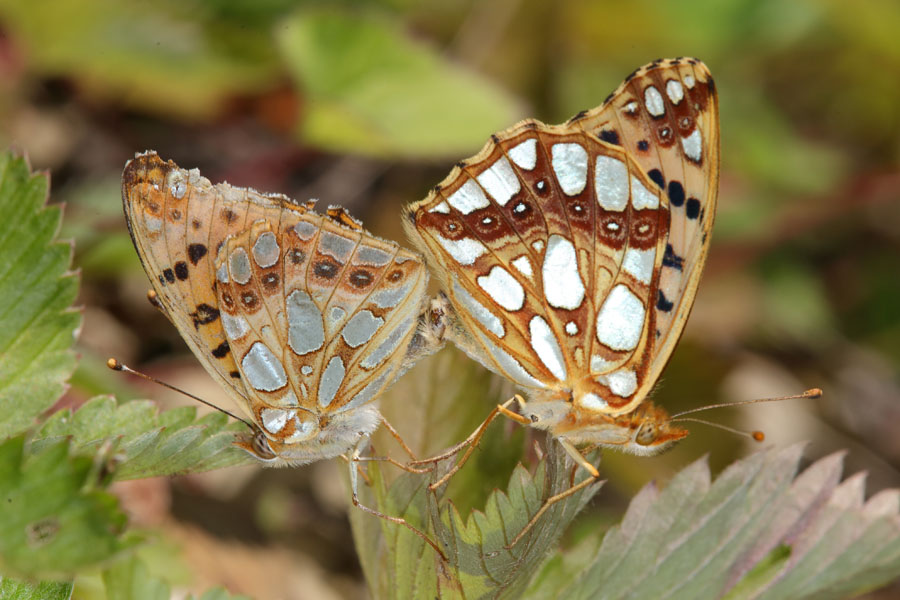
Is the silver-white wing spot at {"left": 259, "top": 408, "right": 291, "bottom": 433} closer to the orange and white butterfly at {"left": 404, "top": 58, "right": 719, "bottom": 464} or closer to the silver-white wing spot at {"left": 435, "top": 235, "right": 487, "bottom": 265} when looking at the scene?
the orange and white butterfly at {"left": 404, "top": 58, "right": 719, "bottom": 464}

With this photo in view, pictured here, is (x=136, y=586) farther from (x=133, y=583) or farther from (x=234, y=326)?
(x=234, y=326)

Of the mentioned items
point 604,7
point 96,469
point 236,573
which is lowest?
point 236,573

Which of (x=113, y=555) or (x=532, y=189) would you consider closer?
(x=113, y=555)

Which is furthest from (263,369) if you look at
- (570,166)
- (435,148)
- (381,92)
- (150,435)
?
(381,92)

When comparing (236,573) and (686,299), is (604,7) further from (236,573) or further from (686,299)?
(236,573)

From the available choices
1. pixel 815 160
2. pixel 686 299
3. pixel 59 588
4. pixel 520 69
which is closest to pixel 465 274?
Result: pixel 686 299

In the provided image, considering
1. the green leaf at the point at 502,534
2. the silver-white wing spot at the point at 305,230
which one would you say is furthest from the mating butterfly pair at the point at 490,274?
the green leaf at the point at 502,534

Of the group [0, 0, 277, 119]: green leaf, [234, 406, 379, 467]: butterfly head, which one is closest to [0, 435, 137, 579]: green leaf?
[234, 406, 379, 467]: butterfly head
